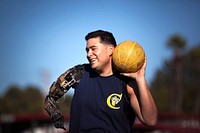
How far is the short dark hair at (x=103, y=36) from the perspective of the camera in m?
5.26

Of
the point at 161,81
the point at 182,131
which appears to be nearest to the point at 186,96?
the point at 161,81

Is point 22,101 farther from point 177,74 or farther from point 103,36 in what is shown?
point 103,36

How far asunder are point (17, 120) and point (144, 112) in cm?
2657

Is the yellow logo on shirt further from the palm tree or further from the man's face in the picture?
the palm tree

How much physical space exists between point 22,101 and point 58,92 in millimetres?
81279

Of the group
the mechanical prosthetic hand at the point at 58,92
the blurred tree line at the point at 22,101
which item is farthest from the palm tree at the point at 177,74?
the mechanical prosthetic hand at the point at 58,92

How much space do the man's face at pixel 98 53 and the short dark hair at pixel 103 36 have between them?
49 mm

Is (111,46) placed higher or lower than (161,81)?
higher

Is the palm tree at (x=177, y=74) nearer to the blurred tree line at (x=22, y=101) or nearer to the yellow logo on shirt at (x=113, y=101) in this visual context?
the blurred tree line at (x=22, y=101)

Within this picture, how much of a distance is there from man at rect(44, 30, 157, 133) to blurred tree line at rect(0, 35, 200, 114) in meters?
38.6

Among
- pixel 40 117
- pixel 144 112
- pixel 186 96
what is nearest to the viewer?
pixel 144 112

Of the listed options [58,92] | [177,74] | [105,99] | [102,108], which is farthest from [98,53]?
[177,74]

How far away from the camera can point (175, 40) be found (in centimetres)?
5650

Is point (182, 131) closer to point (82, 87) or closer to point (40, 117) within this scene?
point (82, 87)
